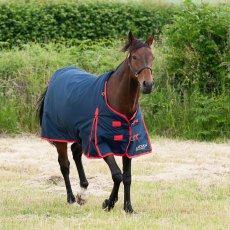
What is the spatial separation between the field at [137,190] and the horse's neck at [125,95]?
113 centimetres

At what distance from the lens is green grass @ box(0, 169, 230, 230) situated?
722cm

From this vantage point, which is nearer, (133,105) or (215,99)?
(133,105)

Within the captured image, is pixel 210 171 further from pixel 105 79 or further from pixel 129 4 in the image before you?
pixel 129 4

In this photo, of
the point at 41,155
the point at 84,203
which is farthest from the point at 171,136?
the point at 84,203

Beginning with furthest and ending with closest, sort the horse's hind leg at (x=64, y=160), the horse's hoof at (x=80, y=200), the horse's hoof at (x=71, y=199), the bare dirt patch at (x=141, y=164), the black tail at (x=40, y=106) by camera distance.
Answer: the bare dirt patch at (x=141, y=164) < the black tail at (x=40, y=106) < the horse's hind leg at (x=64, y=160) < the horse's hoof at (x=71, y=199) < the horse's hoof at (x=80, y=200)

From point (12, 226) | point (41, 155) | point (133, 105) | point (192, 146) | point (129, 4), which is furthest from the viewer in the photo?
point (129, 4)

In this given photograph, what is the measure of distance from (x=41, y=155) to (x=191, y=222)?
219 inches

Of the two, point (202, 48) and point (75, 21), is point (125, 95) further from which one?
point (75, 21)

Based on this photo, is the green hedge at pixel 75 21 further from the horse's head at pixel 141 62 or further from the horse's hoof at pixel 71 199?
the horse's head at pixel 141 62

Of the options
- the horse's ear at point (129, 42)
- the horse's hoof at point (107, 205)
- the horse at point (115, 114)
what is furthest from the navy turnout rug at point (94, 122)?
the horse's hoof at point (107, 205)

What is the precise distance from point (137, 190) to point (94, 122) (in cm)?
176

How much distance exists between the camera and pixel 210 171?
10.6 meters

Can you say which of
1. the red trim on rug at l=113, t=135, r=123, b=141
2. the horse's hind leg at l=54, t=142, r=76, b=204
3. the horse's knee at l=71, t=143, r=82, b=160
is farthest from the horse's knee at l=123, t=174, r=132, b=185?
the horse's knee at l=71, t=143, r=82, b=160

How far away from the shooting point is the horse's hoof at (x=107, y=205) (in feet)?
26.5
